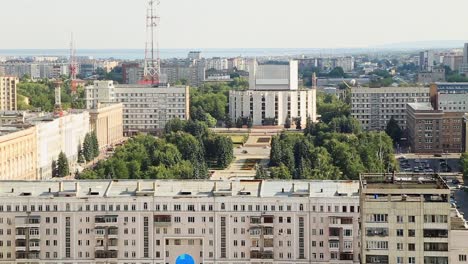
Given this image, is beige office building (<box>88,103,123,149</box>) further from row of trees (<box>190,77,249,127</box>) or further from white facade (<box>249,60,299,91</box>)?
white facade (<box>249,60,299,91</box>)

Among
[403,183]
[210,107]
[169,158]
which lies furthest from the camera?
[210,107]

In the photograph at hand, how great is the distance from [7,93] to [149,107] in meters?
14.4

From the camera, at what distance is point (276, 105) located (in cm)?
9738

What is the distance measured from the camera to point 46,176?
63.9 m

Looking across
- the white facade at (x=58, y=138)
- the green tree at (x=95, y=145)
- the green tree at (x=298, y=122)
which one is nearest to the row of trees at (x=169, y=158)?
Result: the green tree at (x=95, y=145)

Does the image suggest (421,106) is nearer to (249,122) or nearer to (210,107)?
(249,122)

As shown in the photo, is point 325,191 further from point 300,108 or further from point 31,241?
point 300,108

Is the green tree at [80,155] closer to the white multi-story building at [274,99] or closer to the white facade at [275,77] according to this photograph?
the white multi-story building at [274,99]

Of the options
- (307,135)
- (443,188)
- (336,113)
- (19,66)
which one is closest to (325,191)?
(443,188)

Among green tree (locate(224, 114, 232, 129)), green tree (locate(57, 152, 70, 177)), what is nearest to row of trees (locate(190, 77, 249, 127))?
green tree (locate(224, 114, 232, 129))

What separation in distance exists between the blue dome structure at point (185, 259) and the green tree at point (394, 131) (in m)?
48.7

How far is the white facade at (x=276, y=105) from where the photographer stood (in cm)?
9738

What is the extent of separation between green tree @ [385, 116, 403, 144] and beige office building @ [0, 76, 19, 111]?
35221 millimetres

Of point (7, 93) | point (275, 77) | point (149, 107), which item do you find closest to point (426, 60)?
point (275, 77)
